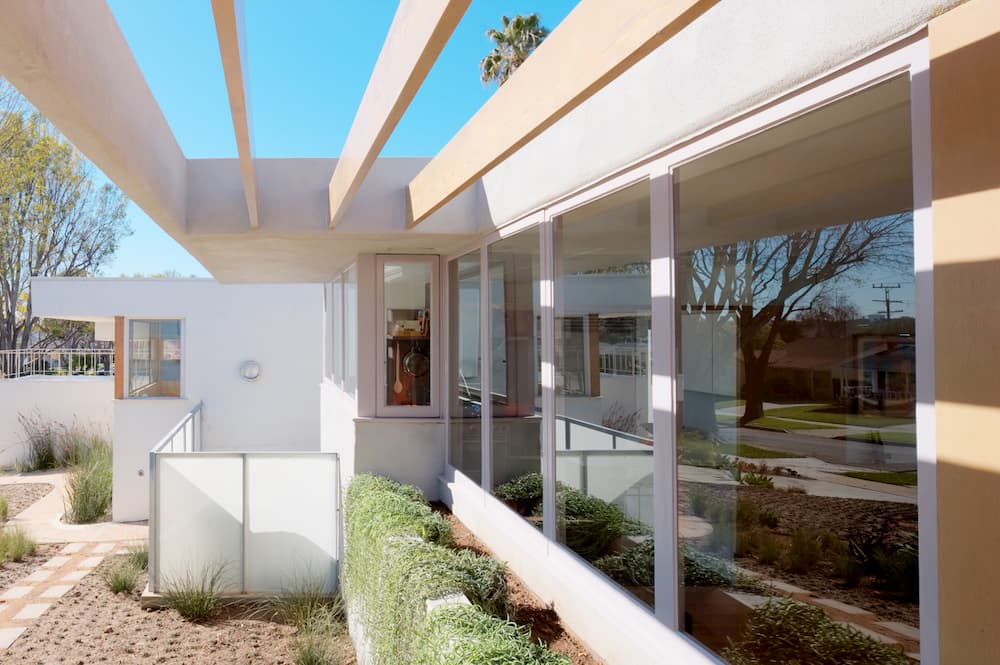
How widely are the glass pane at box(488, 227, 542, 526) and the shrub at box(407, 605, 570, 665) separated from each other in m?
1.32

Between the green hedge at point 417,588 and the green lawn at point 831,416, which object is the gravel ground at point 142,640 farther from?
the green lawn at point 831,416

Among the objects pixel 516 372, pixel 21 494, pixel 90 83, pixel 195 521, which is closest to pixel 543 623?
pixel 516 372

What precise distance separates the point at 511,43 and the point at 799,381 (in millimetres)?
18481

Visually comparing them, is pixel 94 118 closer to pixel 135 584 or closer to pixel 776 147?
pixel 776 147

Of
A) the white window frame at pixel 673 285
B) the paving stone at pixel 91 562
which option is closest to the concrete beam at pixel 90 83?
the white window frame at pixel 673 285

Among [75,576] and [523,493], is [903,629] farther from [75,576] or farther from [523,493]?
[75,576]

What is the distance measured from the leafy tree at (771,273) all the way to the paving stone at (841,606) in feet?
1.87

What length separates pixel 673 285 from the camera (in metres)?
2.78

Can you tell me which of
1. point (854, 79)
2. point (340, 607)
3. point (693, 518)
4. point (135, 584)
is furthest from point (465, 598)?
point (135, 584)

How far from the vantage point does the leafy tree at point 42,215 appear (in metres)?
21.0

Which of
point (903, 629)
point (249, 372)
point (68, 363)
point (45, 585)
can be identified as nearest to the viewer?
point (903, 629)

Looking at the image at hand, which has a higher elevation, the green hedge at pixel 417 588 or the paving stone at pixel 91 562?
the green hedge at pixel 417 588

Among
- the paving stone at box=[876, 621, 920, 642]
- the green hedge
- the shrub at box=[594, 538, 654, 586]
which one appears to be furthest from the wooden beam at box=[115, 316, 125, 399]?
the paving stone at box=[876, 621, 920, 642]

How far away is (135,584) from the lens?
8.45 m
